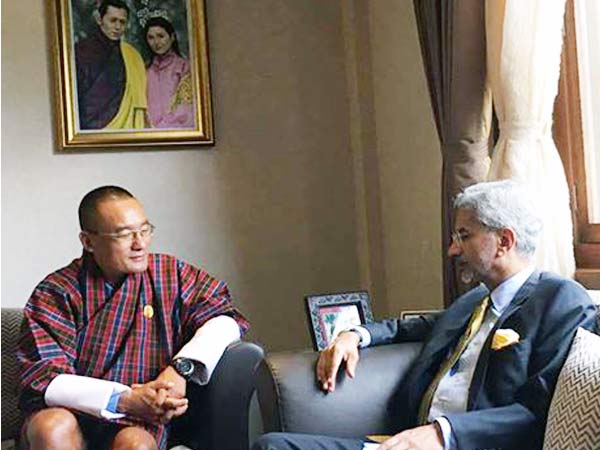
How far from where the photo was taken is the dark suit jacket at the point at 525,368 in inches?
71.7

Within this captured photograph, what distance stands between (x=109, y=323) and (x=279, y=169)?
1.26 meters

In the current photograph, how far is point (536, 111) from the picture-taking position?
2459mm

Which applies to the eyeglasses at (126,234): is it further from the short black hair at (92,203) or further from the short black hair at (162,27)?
the short black hair at (162,27)

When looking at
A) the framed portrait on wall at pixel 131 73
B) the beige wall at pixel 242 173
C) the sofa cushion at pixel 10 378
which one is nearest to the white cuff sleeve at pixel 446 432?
the sofa cushion at pixel 10 378

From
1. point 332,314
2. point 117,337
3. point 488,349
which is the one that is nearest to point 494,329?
point 488,349

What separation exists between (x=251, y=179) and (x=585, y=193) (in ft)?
4.28

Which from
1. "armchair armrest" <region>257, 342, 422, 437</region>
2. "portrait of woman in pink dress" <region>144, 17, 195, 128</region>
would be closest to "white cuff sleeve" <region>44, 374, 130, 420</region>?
"armchair armrest" <region>257, 342, 422, 437</region>

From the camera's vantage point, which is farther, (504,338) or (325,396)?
(325,396)

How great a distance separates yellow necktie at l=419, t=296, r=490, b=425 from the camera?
6.78 feet

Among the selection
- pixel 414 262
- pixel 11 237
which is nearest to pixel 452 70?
pixel 414 262

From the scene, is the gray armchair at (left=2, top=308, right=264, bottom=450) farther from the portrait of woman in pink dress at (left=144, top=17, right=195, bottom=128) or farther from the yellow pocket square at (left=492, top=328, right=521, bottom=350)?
the portrait of woman in pink dress at (left=144, top=17, right=195, bottom=128)

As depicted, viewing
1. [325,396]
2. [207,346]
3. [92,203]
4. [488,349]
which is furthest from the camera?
[92,203]

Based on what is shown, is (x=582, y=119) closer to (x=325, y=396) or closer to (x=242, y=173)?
(x=325, y=396)

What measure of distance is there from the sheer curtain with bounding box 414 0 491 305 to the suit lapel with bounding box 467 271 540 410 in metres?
0.58
